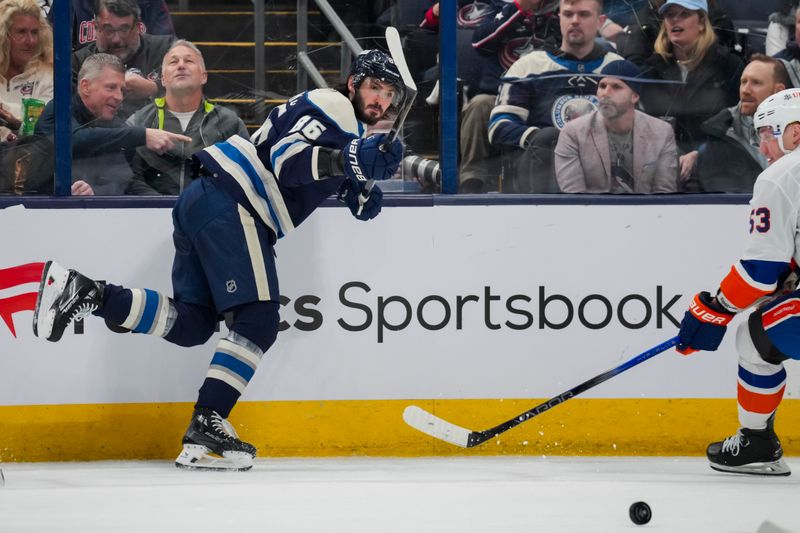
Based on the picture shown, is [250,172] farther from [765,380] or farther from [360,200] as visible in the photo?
[765,380]

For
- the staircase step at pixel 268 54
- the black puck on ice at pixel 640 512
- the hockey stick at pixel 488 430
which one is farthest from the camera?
the staircase step at pixel 268 54

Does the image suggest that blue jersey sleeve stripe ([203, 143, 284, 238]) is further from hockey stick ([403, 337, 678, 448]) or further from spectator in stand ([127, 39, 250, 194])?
hockey stick ([403, 337, 678, 448])

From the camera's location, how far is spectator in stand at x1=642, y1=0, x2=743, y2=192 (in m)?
4.20

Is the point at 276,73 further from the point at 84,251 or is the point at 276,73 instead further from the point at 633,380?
the point at 633,380

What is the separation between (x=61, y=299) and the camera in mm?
3641

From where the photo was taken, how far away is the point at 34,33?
4.00 m

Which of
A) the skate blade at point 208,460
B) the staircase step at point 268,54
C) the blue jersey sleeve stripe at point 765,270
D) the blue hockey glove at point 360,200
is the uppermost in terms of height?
the staircase step at point 268,54

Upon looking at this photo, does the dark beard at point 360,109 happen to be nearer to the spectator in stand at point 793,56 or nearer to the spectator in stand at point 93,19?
the spectator in stand at point 93,19

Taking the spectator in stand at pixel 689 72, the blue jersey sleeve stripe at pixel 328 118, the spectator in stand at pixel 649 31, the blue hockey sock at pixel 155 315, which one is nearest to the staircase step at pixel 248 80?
the blue jersey sleeve stripe at pixel 328 118

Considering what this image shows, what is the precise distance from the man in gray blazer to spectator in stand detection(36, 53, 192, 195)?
1345 mm

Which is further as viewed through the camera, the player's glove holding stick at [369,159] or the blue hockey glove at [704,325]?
the blue hockey glove at [704,325]

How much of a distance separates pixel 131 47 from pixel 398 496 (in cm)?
171

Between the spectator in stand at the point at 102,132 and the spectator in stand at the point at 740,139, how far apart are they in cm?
179

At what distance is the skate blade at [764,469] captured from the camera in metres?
3.72
